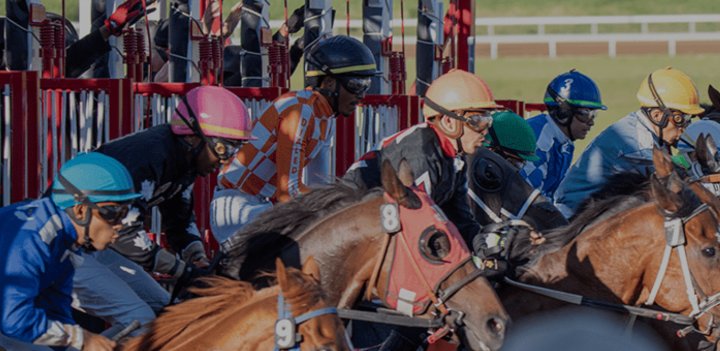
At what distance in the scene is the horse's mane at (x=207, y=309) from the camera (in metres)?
3.91

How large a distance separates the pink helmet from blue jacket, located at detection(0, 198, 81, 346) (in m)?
1.12

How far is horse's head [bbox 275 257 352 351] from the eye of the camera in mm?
3717

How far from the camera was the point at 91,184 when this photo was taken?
4.21m

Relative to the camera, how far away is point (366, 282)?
4.69m

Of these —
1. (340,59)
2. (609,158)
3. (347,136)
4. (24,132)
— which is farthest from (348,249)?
(347,136)

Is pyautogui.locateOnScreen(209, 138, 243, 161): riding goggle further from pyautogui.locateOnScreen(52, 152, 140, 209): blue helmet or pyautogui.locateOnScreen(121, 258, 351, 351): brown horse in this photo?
pyautogui.locateOnScreen(121, 258, 351, 351): brown horse

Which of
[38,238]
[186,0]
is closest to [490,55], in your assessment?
[186,0]

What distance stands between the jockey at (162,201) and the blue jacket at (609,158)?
199 centimetres

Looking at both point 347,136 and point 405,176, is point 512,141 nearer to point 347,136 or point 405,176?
point 347,136

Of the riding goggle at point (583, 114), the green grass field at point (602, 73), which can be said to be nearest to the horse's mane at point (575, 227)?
the riding goggle at point (583, 114)

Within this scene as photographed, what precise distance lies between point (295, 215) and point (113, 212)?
806mm

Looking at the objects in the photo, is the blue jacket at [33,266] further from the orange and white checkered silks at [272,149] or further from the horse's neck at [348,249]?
the orange and white checkered silks at [272,149]

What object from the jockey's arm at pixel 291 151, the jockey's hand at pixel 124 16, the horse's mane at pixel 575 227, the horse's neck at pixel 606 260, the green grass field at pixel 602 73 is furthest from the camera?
the green grass field at pixel 602 73

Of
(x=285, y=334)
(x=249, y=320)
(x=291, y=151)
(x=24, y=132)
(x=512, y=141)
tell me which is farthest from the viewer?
(x=512, y=141)
